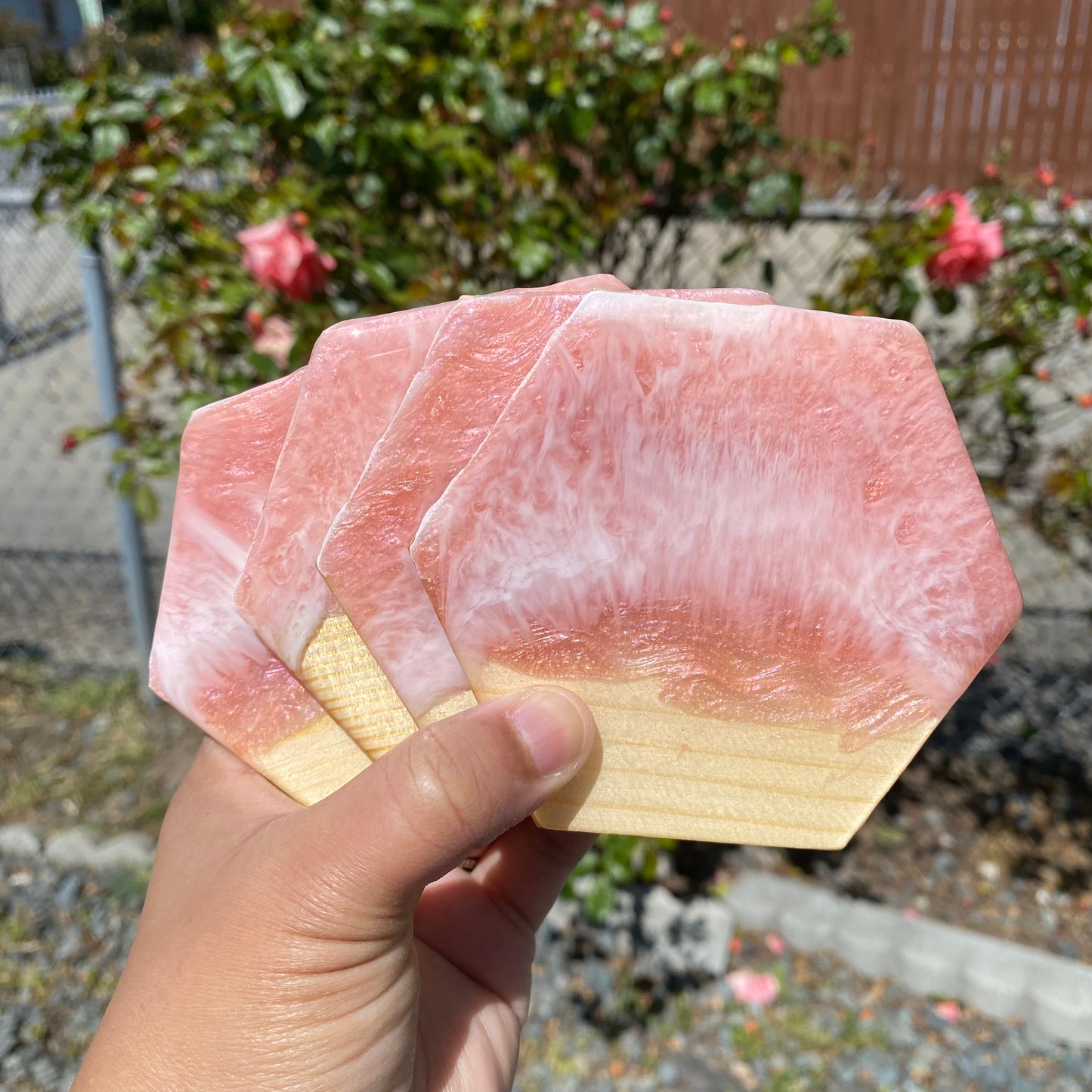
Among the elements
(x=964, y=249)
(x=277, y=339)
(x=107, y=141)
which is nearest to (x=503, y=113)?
(x=277, y=339)

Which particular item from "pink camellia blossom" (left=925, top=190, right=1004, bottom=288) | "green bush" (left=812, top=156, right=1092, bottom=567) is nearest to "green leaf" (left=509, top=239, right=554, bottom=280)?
"green bush" (left=812, top=156, right=1092, bottom=567)

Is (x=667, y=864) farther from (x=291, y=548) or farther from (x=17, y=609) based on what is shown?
(x=17, y=609)

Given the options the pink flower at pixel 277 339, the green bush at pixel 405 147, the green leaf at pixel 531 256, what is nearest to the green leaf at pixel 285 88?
the green bush at pixel 405 147

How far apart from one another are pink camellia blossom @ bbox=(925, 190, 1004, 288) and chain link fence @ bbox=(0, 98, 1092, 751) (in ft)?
1.22

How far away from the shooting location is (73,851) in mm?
2902

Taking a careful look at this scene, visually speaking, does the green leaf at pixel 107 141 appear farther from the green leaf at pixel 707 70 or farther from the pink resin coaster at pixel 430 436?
the pink resin coaster at pixel 430 436

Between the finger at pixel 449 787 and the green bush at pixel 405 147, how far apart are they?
1455mm

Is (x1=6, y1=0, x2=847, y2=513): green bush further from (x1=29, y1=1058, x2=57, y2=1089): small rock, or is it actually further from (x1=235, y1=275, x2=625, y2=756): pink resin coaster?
(x1=29, y1=1058, x2=57, y2=1089): small rock

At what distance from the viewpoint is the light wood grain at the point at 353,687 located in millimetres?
1043

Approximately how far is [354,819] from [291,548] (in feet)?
1.08

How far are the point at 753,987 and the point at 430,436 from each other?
2267 millimetres

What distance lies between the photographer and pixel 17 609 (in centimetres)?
425

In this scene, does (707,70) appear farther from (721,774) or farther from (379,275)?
(721,774)

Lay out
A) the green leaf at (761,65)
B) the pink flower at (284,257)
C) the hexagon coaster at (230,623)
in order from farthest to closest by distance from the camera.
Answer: the green leaf at (761,65) < the pink flower at (284,257) < the hexagon coaster at (230,623)
